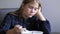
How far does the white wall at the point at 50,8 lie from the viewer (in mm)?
1900

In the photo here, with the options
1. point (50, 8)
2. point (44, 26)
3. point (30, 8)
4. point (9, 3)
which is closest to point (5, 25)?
point (30, 8)

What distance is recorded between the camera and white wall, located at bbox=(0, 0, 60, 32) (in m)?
1.90

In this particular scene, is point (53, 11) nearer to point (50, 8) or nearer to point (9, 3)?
point (50, 8)

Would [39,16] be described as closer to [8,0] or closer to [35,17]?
[35,17]

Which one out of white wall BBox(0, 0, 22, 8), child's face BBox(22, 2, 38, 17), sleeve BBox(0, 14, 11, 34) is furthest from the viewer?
white wall BBox(0, 0, 22, 8)

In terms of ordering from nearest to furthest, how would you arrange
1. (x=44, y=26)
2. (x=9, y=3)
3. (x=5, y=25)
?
(x=5, y=25) → (x=44, y=26) → (x=9, y=3)

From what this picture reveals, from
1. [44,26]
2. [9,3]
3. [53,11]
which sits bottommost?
[44,26]

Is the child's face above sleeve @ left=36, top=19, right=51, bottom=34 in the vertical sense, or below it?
above

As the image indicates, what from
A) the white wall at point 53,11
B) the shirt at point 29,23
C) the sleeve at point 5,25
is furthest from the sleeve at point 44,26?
the white wall at point 53,11

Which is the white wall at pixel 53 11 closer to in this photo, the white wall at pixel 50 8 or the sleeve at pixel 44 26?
the white wall at pixel 50 8

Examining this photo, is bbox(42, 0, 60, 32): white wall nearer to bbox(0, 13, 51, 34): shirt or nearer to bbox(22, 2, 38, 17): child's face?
bbox(0, 13, 51, 34): shirt

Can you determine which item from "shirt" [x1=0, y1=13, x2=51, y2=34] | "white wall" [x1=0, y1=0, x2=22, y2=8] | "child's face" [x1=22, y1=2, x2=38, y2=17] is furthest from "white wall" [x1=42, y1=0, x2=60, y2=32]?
"child's face" [x1=22, y1=2, x2=38, y2=17]

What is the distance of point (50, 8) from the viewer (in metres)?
1.93

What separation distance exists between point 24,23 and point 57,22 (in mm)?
741
